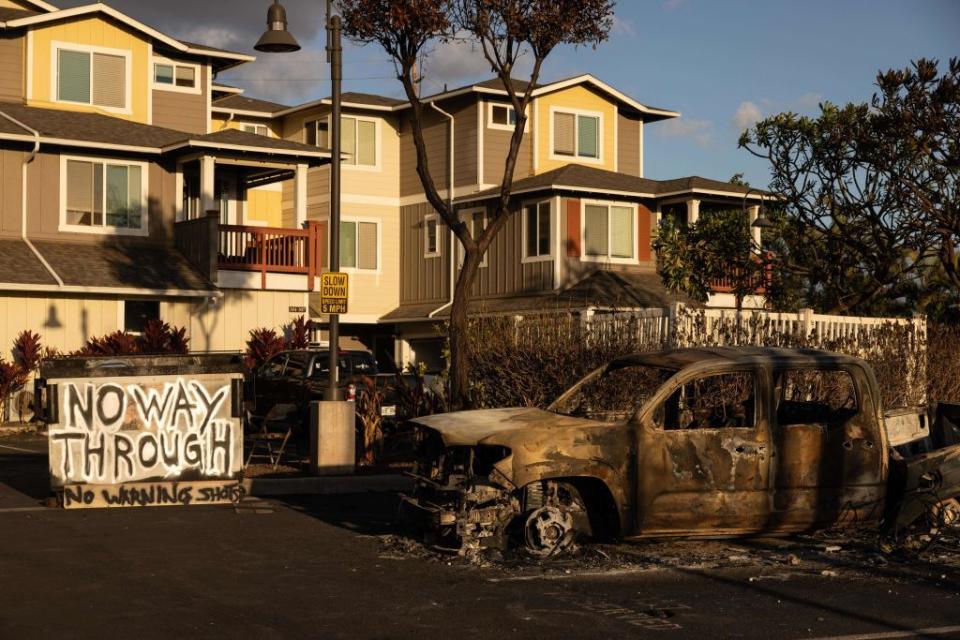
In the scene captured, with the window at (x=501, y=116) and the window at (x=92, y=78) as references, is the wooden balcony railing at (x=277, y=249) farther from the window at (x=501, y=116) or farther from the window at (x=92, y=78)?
the window at (x=501, y=116)

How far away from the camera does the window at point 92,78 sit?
3300 centimetres

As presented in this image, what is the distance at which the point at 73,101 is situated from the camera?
33.1 meters

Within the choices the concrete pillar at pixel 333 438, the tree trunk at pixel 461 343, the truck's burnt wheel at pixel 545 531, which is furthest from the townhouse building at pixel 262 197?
the truck's burnt wheel at pixel 545 531

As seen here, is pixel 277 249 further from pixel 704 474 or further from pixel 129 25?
pixel 704 474

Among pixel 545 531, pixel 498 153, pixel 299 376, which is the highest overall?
pixel 498 153

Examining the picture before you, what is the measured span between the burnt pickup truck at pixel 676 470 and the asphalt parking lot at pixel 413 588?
0.31m

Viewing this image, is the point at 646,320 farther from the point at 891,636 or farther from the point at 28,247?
the point at 28,247

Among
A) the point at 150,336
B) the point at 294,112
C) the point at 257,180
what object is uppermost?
the point at 294,112

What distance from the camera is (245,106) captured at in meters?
42.1

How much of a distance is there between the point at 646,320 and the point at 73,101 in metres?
19.6

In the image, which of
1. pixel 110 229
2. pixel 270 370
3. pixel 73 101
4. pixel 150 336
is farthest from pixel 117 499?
pixel 73 101

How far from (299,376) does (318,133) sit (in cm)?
1842

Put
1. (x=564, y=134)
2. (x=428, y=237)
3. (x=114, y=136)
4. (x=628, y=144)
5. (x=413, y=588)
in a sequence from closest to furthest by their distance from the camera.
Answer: (x=413, y=588)
(x=114, y=136)
(x=564, y=134)
(x=428, y=237)
(x=628, y=144)

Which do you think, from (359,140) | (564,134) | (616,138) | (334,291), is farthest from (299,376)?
(616,138)
